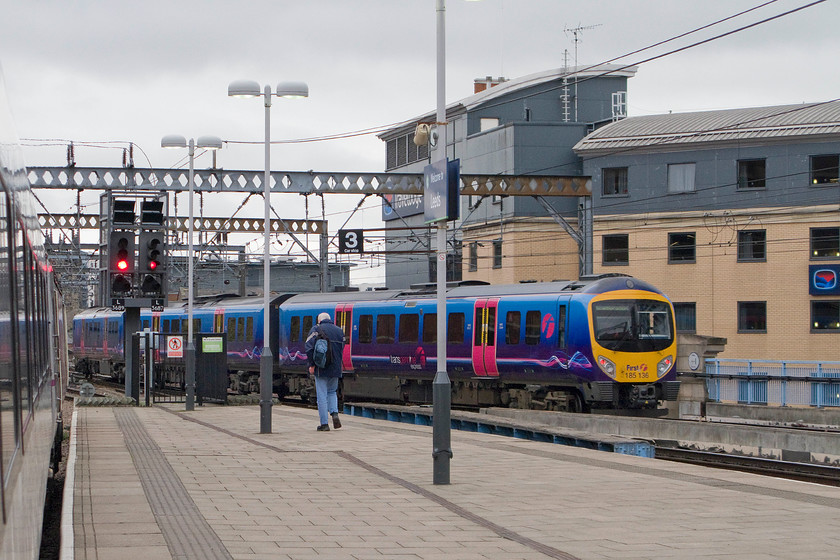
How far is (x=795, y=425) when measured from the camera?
24.9 metres

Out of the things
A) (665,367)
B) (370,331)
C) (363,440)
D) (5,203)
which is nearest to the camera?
(5,203)

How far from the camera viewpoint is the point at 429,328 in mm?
27750

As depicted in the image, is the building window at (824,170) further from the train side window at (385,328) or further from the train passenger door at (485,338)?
the train passenger door at (485,338)

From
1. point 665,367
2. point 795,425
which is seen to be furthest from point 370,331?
point 795,425

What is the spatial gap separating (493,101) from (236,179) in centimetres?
2230

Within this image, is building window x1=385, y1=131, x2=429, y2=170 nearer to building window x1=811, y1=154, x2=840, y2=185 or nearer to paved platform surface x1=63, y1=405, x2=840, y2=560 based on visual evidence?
building window x1=811, y1=154, x2=840, y2=185

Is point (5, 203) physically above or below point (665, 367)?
above

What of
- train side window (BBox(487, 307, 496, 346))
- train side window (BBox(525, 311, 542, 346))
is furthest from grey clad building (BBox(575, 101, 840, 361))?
train side window (BBox(525, 311, 542, 346))

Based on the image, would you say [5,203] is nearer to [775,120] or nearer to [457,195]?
[457,195]

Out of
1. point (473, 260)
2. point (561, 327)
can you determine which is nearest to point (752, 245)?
point (473, 260)

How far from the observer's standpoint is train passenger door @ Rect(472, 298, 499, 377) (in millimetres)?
25594

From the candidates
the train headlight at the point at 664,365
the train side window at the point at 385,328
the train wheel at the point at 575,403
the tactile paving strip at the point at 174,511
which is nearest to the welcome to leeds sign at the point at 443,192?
the tactile paving strip at the point at 174,511

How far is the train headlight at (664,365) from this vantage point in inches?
966

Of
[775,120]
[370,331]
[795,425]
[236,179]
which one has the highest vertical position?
[775,120]
